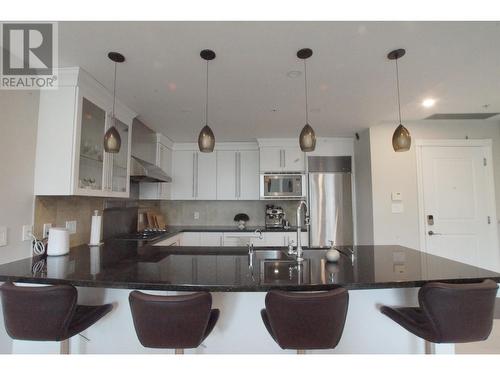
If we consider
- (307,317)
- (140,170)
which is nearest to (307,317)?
(307,317)

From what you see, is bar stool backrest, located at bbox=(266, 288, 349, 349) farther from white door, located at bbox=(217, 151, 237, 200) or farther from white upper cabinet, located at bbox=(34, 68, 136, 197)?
white door, located at bbox=(217, 151, 237, 200)

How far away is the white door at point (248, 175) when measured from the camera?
431 cm

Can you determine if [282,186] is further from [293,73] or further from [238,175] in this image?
[293,73]

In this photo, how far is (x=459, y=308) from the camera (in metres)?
1.16

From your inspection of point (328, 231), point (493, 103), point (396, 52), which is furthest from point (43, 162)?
point (493, 103)

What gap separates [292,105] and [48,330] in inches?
106

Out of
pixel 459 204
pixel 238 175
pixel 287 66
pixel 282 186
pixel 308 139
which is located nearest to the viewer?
pixel 308 139

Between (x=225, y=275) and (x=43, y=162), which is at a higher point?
(x=43, y=162)

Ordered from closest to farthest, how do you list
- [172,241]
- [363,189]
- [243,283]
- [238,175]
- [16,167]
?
[243,283] → [16,167] → [172,241] → [363,189] → [238,175]

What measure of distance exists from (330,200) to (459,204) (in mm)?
1674

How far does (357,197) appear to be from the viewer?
13.1ft

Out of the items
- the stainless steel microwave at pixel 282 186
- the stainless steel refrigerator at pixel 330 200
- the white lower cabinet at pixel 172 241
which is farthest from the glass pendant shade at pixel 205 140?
the stainless steel refrigerator at pixel 330 200

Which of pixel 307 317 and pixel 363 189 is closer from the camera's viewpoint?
pixel 307 317
